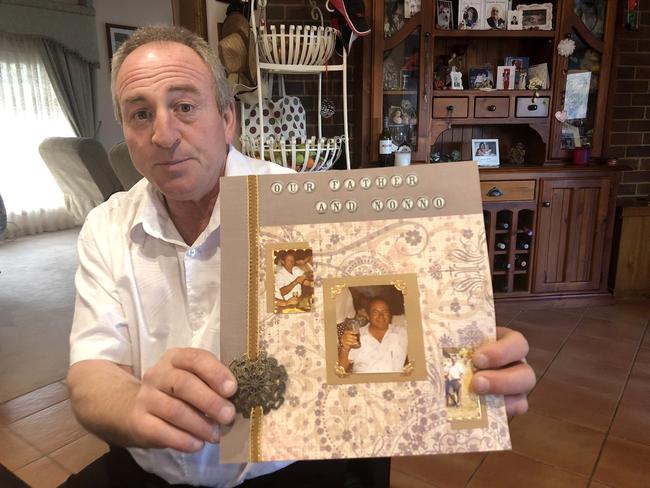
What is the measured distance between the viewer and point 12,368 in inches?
90.7

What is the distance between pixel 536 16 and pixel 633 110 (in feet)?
3.34

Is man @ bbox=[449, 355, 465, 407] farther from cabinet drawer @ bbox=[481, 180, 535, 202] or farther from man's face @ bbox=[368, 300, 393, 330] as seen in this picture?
cabinet drawer @ bbox=[481, 180, 535, 202]

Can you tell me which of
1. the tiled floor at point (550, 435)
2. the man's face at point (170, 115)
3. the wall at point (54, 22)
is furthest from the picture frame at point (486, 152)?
the wall at point (54, 22)

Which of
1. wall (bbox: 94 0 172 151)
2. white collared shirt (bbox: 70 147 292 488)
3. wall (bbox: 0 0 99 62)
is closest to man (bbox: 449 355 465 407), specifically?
white collared shirt (bbox: 70 147 292 488)

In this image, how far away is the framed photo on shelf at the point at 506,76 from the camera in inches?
109

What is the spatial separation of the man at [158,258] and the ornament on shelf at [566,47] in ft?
7.84

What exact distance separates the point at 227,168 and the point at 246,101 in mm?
1424

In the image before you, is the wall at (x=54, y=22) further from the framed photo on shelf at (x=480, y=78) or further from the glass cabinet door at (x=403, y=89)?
the framed photo on shelf at (x=480, y=78)

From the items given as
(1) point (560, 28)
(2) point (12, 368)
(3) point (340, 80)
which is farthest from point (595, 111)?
(2) point (12, 368)

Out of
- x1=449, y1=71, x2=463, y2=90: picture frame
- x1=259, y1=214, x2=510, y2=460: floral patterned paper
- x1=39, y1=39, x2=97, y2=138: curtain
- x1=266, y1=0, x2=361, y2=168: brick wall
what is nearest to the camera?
x1=259, y1=214, x2=510, y2=460: floral patterned paper

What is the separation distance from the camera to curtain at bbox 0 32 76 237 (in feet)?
16.5

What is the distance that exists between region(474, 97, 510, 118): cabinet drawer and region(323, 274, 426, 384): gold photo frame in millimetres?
2385

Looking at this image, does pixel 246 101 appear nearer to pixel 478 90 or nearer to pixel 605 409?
pixel 478 90

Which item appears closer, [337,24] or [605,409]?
[605,409]
